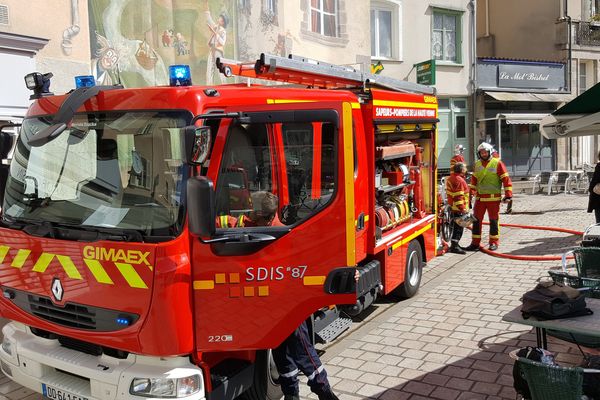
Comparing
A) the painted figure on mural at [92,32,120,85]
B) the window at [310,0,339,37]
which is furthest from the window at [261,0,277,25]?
the painted figure on mural at [92,32,120,85]

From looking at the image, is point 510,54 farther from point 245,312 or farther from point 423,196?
point 245,312

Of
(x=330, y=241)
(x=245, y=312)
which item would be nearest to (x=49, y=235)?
(x=245, y=312)

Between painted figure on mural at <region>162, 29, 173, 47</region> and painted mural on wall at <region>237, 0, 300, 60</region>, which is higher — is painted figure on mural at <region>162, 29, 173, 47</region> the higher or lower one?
the lower one

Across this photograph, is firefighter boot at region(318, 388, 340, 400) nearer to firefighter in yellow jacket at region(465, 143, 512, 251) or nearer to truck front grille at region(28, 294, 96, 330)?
truck front grille at region(28, 294, 96, 330)

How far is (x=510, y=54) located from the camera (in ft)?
82.7

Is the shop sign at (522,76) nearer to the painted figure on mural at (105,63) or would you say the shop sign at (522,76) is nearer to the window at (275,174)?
the painted figure on mural at (105,63)

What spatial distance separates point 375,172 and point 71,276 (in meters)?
3.00

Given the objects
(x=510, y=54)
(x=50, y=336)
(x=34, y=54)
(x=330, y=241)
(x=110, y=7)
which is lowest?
(x=50, y=336)

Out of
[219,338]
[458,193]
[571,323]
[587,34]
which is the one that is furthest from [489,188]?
[587,34]

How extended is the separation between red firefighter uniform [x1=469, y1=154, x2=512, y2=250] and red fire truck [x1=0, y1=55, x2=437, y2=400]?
20.8ft

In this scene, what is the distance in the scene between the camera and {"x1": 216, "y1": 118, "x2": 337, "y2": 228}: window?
3555 millimetres

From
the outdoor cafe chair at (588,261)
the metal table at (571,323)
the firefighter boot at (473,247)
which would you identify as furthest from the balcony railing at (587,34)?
the metal table at (571,323)

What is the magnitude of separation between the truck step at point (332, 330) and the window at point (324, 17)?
39.6ft

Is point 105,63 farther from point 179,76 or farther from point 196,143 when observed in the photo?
point 196,143
